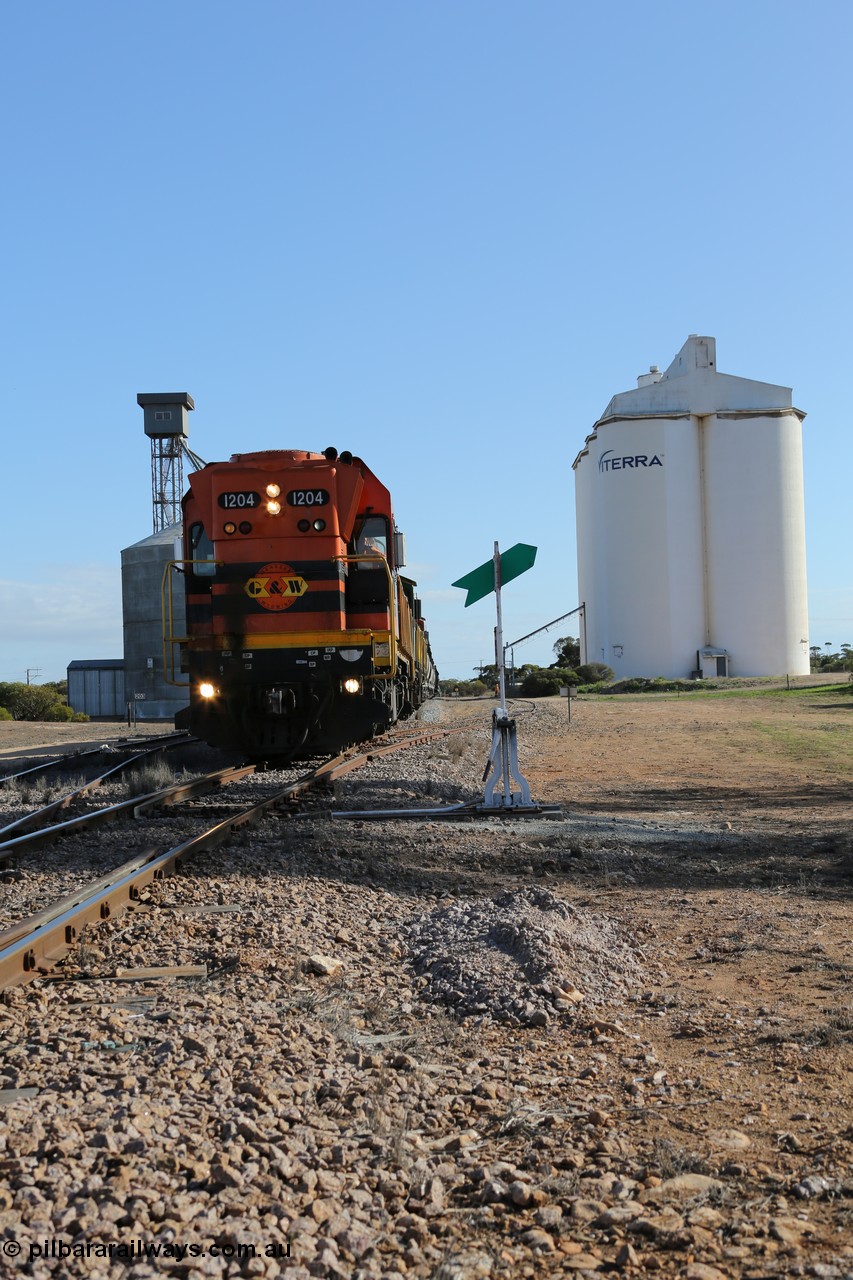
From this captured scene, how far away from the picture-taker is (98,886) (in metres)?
6.95

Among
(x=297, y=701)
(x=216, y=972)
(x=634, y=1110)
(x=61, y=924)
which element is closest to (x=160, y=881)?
(x=61, y=924)

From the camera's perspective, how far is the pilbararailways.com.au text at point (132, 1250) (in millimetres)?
2664

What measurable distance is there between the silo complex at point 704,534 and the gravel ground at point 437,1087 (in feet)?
189

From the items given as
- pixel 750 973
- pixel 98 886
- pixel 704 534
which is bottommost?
pixel 750 973

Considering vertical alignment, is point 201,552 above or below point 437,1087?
above

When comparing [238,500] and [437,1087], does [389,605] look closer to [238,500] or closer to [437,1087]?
[238,500]

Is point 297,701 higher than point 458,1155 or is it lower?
higher

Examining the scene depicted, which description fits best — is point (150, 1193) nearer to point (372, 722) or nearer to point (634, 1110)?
point (634, 1110)

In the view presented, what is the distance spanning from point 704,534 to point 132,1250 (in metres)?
65.1

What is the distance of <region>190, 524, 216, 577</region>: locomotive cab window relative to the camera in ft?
47.9

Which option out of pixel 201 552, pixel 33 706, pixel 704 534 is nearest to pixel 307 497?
pixel 201 552

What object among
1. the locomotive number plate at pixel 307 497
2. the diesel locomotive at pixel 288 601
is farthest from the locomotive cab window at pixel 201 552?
the locomotive number plate at pixel 307 497

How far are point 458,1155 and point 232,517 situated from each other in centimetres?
1175

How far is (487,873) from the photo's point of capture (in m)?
8.12
